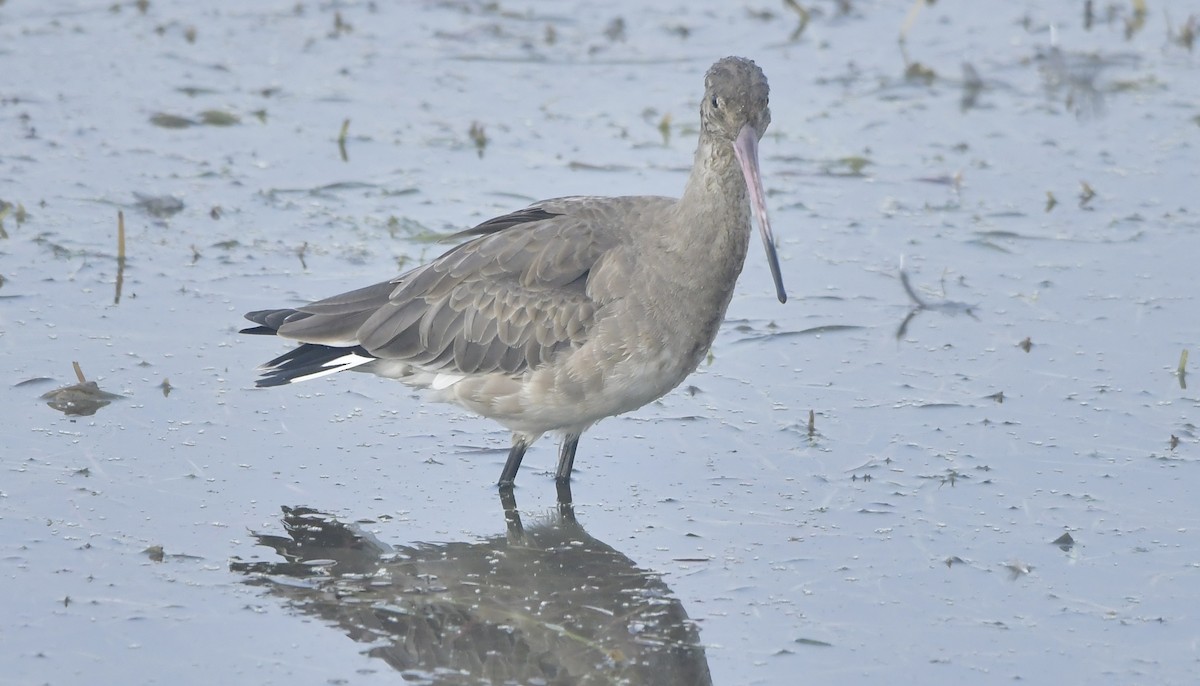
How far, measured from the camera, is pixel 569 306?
251 inches

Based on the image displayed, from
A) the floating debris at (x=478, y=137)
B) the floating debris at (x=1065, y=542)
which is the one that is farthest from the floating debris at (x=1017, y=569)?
the floating debris at (x=478, y=137)

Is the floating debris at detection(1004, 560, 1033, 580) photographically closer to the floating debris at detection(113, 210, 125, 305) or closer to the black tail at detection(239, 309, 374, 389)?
the black tail at detection(239, 309, 374, 389)

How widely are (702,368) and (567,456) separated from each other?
4.19 ft

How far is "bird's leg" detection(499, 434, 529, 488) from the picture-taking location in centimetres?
655

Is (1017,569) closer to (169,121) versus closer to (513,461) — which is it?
(513,461)

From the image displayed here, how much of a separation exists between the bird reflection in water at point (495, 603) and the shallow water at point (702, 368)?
48 mm

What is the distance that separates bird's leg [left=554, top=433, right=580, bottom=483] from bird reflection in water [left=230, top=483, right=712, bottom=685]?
1.21 feet

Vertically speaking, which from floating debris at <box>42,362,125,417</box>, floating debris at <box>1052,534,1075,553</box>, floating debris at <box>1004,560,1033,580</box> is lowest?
floating debris at <box>1004,560,1033,580</box>

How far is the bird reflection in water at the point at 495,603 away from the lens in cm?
509

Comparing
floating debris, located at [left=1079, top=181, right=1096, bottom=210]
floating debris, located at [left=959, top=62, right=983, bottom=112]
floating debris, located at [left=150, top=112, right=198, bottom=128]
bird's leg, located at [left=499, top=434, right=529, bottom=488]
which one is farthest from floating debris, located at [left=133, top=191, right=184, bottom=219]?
floating debris, located at [left=959, top=62, right=983, bottom=112]

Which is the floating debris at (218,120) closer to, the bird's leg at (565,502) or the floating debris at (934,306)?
the floating debris at (934,306)

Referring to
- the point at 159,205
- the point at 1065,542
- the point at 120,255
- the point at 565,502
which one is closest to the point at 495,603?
the point at 565,502

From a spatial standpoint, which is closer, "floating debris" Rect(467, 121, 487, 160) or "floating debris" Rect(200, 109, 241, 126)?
"floating debris" Rect(467, 121, 487, 160)

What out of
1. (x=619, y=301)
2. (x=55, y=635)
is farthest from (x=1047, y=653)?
(x=55, y=635)
